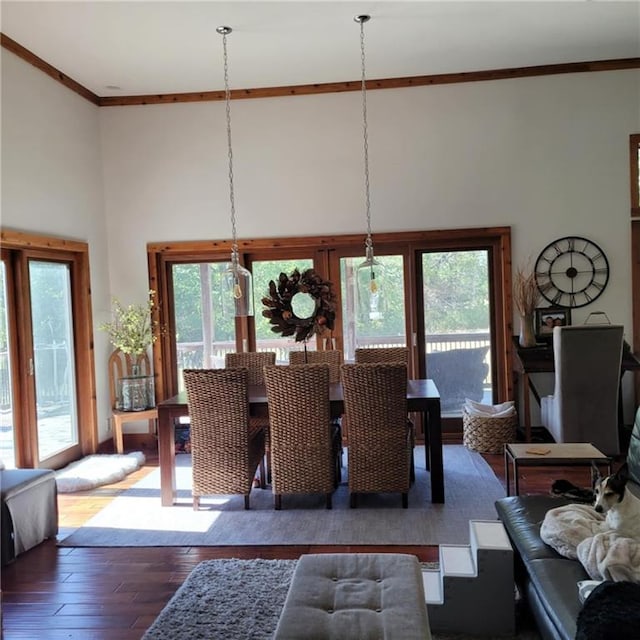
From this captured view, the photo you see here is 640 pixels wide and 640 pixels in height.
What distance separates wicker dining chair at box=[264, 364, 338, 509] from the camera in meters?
3.95

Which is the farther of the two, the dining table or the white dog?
the dining table

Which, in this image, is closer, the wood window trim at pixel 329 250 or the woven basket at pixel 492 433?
the woven basket at pixel 492 433

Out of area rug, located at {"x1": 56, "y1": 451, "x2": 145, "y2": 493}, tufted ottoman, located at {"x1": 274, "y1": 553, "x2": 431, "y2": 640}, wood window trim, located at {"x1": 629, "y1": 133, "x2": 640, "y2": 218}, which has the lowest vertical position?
area rug, located at {"x1": 56, "y1": 451, "x2": 145, "y2": 493}

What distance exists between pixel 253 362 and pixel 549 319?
282 centimetres

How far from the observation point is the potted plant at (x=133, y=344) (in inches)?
224

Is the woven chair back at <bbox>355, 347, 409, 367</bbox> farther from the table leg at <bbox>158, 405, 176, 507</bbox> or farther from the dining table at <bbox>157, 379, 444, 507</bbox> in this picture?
the table leg at <bbox>158, 405, 176, 507</bbox>

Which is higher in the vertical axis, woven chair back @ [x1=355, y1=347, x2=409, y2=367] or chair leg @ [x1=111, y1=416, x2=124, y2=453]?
woven chair back @ [x1=355, y1=347, x2=409, y2=367]

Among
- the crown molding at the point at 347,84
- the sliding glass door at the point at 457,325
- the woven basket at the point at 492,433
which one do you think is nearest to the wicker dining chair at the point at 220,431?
the woven basket at the point at 492,433

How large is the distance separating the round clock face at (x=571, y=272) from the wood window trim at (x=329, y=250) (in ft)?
1.16

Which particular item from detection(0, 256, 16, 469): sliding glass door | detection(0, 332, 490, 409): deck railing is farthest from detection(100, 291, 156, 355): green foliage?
detection(0, 256, 16, 469): sliding glass door

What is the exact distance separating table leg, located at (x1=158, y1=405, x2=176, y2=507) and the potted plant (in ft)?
4.96

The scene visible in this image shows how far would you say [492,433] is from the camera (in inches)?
210

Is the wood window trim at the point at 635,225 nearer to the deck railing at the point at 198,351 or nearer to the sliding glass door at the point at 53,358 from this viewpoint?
the deck railing at the point at 198,351

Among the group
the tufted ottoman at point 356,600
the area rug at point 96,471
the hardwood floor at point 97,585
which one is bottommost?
the hardwood floor at point 97,585
